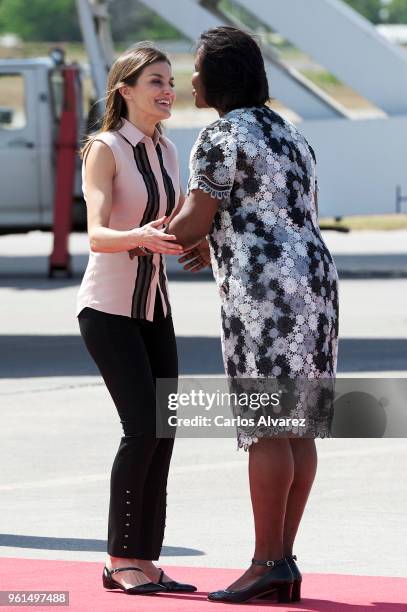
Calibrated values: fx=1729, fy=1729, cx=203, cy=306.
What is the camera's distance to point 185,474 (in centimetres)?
791

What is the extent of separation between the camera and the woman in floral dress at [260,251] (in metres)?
5.22

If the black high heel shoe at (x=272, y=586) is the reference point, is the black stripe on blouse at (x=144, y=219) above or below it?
above

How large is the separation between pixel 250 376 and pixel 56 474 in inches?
113

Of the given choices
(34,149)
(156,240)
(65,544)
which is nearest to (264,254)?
(156,240)

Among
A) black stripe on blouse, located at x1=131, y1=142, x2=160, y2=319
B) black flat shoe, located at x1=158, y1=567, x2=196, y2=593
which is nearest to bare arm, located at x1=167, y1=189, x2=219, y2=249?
black stripe on blouse, located at x1=131, y1=142, x2=160, y2=319

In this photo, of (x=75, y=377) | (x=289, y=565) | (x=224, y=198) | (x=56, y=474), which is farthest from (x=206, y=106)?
(x=75, y=377)

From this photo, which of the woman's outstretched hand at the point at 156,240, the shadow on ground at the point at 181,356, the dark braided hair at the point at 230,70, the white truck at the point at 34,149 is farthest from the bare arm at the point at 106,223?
the white truck at the point at 34,149

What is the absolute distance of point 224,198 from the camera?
5227 millimetres

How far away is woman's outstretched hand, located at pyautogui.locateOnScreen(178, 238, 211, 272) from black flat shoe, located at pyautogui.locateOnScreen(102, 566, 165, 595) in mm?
994

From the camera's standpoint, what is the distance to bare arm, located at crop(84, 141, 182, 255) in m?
5.29

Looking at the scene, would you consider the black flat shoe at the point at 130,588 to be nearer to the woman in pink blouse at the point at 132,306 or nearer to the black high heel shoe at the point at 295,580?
the woman in pink blouse at the point at 132,306

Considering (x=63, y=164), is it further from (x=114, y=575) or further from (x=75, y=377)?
(x=114, y=575)

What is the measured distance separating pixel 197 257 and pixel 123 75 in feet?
2.19

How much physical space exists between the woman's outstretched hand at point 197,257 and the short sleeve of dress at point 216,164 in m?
0.25
